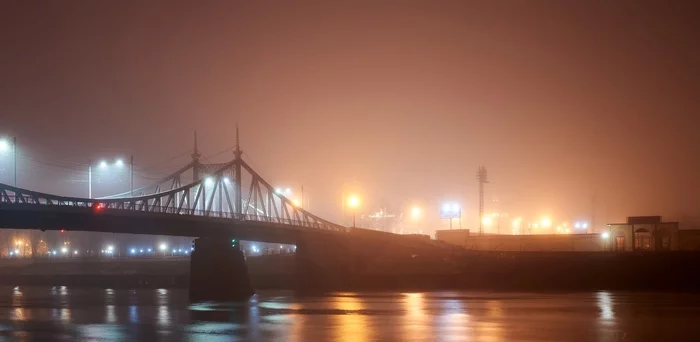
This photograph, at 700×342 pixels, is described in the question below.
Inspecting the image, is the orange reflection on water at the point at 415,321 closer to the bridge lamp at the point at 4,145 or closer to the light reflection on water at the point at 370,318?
the light reflection on water at the point at 370,318

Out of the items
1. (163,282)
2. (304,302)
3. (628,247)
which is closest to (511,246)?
(628,247)

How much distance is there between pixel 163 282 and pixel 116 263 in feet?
87.1

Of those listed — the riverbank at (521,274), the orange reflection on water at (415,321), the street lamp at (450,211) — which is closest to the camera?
the orange reflection on water at (415,321)

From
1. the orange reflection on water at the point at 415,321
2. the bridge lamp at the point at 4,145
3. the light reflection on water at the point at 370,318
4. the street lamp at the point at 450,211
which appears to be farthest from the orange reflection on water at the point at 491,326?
the street lamp at the point at 450,211

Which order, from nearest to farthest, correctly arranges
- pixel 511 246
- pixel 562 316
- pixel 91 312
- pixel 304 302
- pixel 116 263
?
pixel 562 316, pixel 91 312, pixel 304 302, pixel 511 246, pixel 116 263

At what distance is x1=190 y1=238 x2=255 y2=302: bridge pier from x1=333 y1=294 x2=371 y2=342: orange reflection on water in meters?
13.9


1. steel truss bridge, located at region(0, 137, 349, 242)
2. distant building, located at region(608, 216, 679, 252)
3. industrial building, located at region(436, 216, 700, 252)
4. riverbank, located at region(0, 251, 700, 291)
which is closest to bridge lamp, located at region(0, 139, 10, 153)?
steel truss bridge, located at region(0, 137, 349, 242)

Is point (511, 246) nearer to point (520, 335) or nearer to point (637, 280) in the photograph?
point (637, 280)

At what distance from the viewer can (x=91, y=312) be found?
68188 millimetres

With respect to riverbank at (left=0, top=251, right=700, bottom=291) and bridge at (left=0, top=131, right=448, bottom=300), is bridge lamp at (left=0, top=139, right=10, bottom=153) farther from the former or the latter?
riverbank at (left=0, top=251, right=700, bottom=291)

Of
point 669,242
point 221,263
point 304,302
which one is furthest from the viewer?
point 669,242

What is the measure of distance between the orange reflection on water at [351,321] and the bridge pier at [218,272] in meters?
13.9

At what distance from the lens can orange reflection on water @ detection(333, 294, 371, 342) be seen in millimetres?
47528

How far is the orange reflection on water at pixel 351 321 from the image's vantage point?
4753 cm
